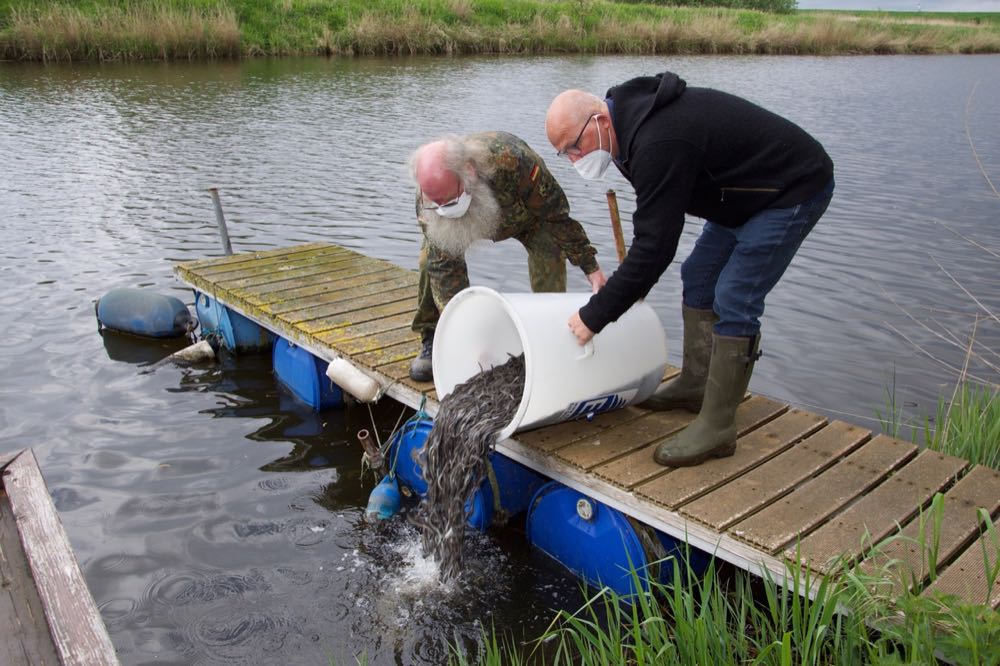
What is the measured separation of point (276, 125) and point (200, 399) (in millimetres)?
10346

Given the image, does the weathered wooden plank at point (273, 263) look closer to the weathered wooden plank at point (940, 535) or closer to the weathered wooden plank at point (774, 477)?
the weathered wooden plank at point (774, 477)

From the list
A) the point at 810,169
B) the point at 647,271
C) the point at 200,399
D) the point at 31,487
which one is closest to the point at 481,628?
the point at 647,271

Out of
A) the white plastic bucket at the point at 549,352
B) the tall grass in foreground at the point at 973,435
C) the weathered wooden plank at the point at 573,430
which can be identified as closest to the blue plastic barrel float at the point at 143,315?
the white plastic bucket at the point at 549,352

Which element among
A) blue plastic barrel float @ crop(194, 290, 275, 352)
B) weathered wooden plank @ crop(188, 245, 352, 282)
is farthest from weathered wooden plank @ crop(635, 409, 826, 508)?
weathered wooden plank @ crop(188, 245, 352, 282)

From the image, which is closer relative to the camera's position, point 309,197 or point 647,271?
point 647,271

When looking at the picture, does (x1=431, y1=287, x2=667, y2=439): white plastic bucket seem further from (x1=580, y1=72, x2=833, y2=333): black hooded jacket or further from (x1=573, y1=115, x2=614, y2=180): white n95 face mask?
(x1=573, y1=115, x2=614, y2=180): white n95 face mask

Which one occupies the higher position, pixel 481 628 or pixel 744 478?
pixel 744 478

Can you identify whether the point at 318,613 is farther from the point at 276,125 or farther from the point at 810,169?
the point at 276,125

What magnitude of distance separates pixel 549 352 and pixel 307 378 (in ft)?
8.79

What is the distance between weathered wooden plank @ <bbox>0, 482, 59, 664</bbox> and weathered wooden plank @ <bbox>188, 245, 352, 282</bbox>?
365 cm

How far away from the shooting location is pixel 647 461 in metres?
3.74

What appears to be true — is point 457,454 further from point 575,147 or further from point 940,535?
point 940,535

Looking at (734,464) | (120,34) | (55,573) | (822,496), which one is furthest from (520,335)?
(120,34)

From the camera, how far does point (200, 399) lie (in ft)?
19.4
